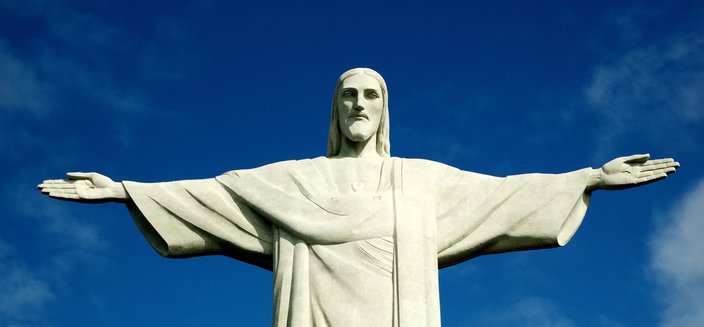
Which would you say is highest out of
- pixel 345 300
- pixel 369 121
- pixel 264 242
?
pixel 369 121

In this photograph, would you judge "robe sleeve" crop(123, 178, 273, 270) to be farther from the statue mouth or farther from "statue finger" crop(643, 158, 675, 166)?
"statue finger" crop(643, 158, 675, 166)

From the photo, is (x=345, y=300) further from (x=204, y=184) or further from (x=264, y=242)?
(x=204, y=184)

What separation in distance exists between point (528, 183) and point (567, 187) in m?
0.57

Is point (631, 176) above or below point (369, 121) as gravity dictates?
below

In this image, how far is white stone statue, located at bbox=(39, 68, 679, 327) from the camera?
15.7 meters

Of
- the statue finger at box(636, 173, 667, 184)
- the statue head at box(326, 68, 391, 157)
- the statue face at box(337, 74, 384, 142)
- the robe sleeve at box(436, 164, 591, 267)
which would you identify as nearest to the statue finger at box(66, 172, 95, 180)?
the statue head at box(326, 68, 391, 157)

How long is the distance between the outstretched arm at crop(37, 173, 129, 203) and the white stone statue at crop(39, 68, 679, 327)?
0.01m

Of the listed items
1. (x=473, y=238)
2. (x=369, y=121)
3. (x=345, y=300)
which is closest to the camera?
(x=345, y=300)

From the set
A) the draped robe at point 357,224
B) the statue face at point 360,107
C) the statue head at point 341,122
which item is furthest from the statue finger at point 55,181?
the statue face at point 360,107

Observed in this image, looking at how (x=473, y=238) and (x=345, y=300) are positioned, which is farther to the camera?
(x=473, y=238)

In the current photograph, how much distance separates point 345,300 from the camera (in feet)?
51.2

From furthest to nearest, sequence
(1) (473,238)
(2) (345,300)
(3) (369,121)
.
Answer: (3) (369,121) < (1) (473,238) < (2) (345,300)

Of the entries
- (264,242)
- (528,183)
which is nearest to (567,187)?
(528,183)

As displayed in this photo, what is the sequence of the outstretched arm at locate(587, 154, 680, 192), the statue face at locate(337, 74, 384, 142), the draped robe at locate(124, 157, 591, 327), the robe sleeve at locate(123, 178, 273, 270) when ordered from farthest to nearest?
the statue face at locate(337, 74, 384, 142), the robe sleeve at locate(123, 178, 273, 270), the outstretched arm at locate(587, 154, 680, 192), the draped robe at locate(124, 157, 591, 327)
